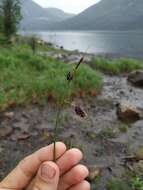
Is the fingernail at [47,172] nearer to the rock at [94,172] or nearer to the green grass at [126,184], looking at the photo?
the green grass at [126,184]

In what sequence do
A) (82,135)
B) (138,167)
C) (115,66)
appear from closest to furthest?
(138,167)
(82,135)
(115,66)

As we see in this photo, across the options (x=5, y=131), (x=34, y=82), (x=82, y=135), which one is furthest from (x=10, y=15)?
(x=82, y=135)

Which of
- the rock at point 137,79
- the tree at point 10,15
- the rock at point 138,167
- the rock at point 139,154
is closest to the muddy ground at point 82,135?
the rock at point 139,154

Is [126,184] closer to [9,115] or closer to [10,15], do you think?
[9,115]

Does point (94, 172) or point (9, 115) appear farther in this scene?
point (9, 115)

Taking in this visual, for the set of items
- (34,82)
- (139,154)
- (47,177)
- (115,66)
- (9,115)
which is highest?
(47,177)

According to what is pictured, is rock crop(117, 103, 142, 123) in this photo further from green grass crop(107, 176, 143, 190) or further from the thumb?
the thumb

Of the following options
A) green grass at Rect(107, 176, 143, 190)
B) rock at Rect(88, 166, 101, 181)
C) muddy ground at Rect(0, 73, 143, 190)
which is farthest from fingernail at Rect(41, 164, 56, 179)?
rock at Rect(88, 166, 101, 181)
